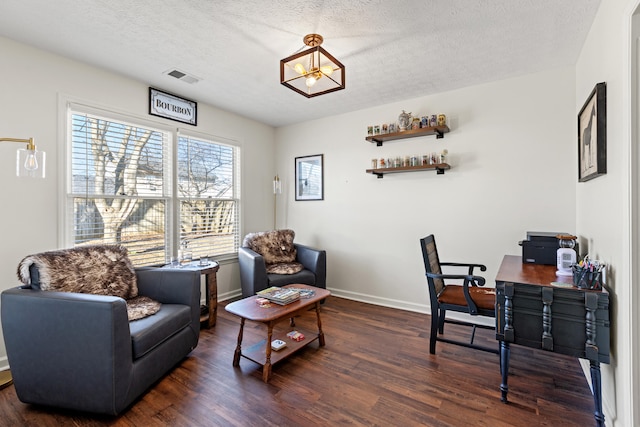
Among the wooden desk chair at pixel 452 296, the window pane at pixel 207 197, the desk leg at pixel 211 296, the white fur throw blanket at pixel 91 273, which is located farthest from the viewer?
the window pane at pixel 207 197

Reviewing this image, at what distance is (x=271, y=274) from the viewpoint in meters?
3.52

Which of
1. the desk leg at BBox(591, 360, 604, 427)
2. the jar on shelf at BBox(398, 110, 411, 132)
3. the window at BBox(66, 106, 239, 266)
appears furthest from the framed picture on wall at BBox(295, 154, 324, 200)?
the desk leg at BBox(591, 360, 604, 427)

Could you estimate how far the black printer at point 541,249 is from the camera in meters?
2.32

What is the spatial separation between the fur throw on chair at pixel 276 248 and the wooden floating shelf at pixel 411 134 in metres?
1.69

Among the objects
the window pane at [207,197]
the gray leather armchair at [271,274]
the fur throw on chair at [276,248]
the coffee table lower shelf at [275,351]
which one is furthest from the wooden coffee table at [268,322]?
the window pane at [207,197]

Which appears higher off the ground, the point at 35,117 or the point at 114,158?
the point at 35,117

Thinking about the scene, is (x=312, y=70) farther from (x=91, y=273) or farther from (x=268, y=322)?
(x=91, y=273)

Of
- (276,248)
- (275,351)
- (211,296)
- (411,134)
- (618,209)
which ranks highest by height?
(411,134)

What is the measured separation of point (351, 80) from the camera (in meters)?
3.04

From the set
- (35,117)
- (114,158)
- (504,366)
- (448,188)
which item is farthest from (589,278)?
(35,117)

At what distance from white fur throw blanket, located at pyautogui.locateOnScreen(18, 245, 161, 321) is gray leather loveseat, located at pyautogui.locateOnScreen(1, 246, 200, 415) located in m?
0.13

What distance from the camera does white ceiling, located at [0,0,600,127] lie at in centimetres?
193

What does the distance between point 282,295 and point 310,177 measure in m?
2.32

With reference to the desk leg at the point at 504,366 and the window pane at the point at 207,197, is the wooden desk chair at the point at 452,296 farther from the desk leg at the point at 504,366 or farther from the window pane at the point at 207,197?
the window pane at the point at 207,197
